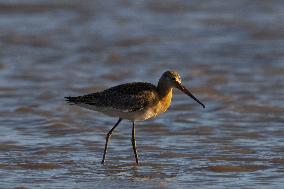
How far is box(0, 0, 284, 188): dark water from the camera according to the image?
9.65m

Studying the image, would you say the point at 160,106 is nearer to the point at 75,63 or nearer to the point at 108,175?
the point at 108,175

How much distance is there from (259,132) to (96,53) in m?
5.83

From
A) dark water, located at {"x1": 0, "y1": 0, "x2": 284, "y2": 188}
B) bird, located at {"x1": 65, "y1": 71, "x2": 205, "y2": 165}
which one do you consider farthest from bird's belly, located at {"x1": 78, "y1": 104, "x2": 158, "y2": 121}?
dark water, located at {"x1": 0, "y1": 0, "x2": 284, "y2": 188}

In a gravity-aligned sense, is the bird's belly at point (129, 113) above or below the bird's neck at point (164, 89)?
below

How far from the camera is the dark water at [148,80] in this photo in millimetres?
9648

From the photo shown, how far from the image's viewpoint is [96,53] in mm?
16688

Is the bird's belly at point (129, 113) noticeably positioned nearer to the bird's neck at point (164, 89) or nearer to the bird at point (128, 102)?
the bird at point (128, 102)

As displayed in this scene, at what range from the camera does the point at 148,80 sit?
14.6 m

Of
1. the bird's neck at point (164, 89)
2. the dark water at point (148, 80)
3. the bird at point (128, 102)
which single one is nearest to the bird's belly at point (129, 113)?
the bird at point (128, 102)

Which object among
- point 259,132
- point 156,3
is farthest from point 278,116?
point 156,3

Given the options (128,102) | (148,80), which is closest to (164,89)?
(128,102)

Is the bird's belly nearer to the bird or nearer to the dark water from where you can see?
the bird

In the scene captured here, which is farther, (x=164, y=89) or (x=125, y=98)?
(x=164, y=89)

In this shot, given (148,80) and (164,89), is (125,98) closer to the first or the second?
(164,89)
